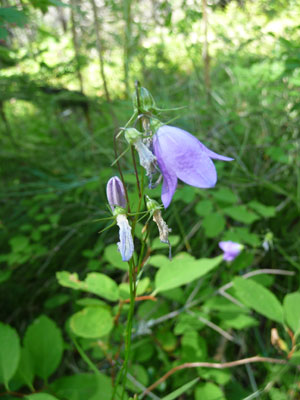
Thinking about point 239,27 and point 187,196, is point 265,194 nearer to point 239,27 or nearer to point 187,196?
point 187,196

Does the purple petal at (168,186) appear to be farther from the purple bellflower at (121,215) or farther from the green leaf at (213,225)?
the green leaf at (213,225)

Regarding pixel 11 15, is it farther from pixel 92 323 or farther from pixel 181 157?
pixel 92 323

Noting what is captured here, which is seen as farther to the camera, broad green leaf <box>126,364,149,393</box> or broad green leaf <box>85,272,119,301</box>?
broad green leaf <box>126,364,149,393</box>

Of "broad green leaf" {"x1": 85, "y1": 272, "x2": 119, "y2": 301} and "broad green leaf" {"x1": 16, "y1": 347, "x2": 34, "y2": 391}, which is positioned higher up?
"broad green leaf" {"x1": 85, "y1": 272, "x2": 119, "y2": 301}

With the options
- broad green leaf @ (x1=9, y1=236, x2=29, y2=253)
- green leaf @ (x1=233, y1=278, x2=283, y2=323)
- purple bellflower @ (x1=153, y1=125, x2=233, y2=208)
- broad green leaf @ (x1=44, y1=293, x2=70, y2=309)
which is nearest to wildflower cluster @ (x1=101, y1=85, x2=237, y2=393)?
purple bellflower @ (x1=153, y1=125, x2=233, y2=208)

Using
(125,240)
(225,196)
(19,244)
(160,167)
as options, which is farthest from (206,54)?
(125,240)

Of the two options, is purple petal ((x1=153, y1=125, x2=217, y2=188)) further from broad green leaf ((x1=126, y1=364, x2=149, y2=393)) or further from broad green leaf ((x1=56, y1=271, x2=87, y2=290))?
broad green leaf ((x1=126, y1=364, x2=149, y2=393))

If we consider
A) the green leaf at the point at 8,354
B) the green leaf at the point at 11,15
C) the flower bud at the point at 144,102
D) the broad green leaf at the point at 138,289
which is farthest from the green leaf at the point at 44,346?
the green leaf at the point at 11,15
